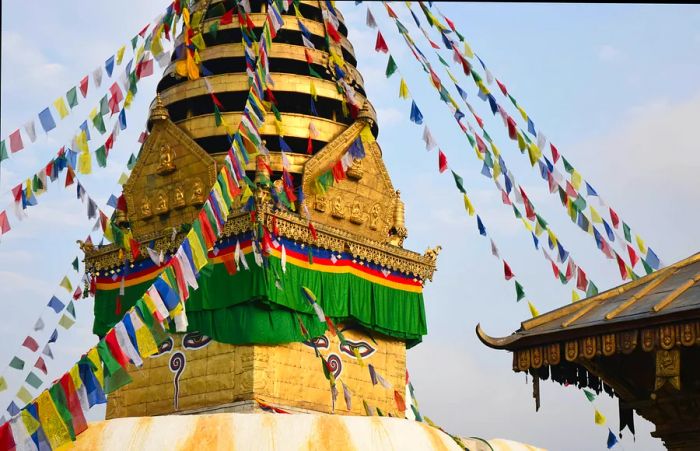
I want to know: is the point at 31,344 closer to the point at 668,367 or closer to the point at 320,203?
the point at 320,203

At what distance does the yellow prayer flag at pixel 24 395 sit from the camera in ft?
45.2

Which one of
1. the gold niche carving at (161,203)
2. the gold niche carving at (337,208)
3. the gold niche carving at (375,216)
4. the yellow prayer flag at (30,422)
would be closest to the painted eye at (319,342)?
the gold niche carving at (337,208)

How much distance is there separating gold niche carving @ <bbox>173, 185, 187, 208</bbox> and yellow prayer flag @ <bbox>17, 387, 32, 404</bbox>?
5722 mm

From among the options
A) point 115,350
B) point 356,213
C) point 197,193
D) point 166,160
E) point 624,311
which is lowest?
point 624,311

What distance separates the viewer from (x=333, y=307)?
700 inches

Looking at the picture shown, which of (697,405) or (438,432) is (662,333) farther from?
(438,432)

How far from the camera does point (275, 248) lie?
682 inches

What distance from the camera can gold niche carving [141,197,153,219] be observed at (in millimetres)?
19311

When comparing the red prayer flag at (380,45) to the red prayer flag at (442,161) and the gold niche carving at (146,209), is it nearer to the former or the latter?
the red prayer flag at (442,161)

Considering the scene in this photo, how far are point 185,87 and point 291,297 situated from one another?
582 centimetres

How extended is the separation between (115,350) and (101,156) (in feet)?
17.5

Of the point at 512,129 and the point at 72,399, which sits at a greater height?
the point at 512,129

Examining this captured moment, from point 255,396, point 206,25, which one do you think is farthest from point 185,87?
point 255,396

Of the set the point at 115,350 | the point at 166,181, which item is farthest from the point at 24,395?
the point at 166,181
